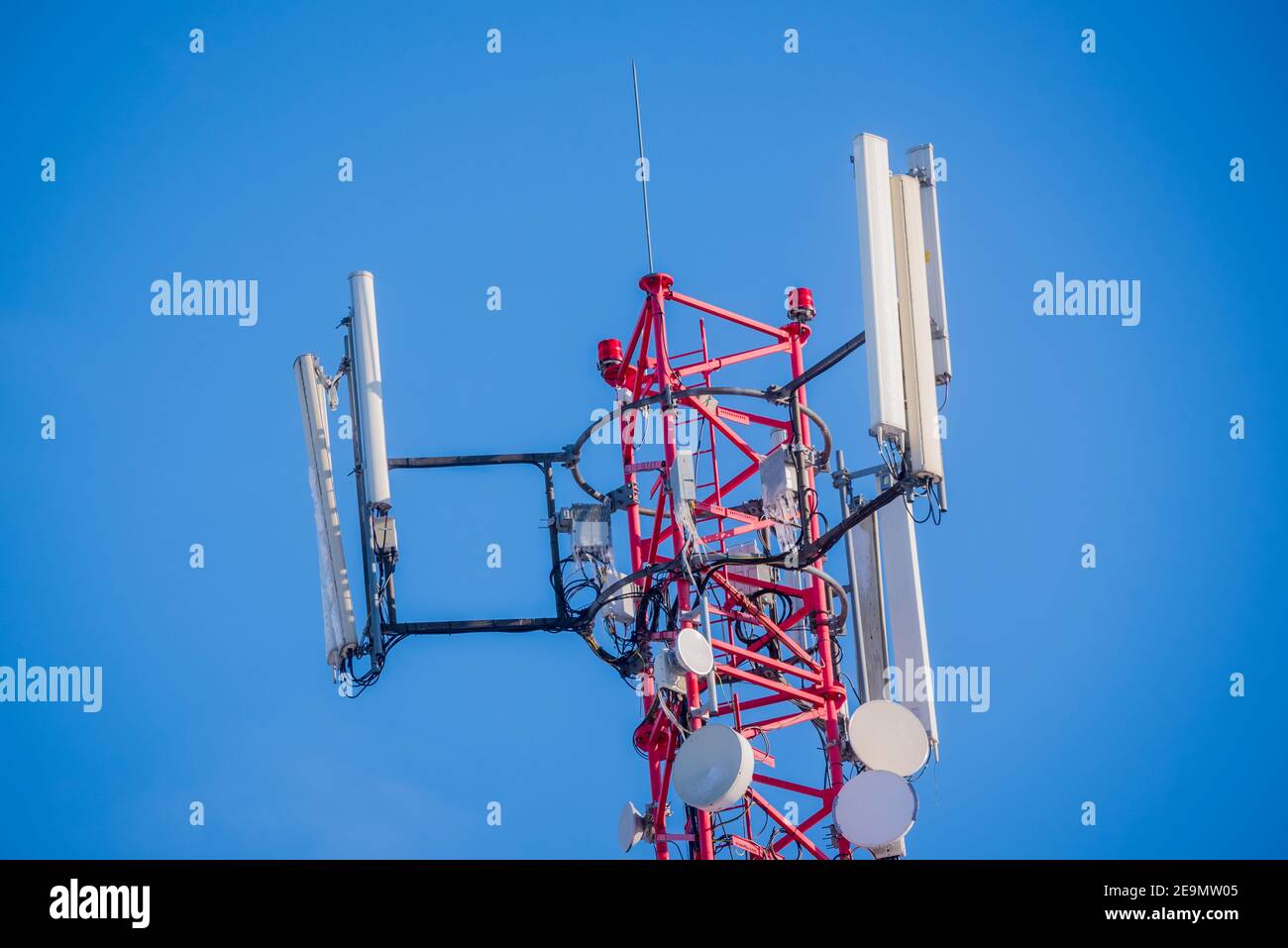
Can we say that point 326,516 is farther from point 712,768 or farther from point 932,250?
point 932,250

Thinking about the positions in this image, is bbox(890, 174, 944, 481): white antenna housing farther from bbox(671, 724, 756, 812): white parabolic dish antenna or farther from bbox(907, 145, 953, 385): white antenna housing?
bbox(671, 724, 756, 812): white parabolic dish antenna

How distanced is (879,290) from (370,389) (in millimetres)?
6923

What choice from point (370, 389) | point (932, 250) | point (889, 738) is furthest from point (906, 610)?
point (370, 389)

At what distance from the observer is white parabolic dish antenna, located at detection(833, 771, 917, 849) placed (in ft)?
68.2

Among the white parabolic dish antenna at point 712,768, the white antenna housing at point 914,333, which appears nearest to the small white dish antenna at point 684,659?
the white parabolic dish antenna at point 712,768

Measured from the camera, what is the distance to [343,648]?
22391mm

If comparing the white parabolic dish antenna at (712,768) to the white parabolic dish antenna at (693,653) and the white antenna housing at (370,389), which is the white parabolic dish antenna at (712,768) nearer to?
the white parabolic dish antenna at (693,653)

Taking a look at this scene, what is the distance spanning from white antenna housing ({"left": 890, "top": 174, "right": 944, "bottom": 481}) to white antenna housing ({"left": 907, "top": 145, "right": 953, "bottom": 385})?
1.04m

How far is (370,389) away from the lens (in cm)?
2209

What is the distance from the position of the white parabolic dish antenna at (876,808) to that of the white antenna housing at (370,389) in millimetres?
6982

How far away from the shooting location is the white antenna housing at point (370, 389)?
2183cm

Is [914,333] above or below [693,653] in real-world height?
above
